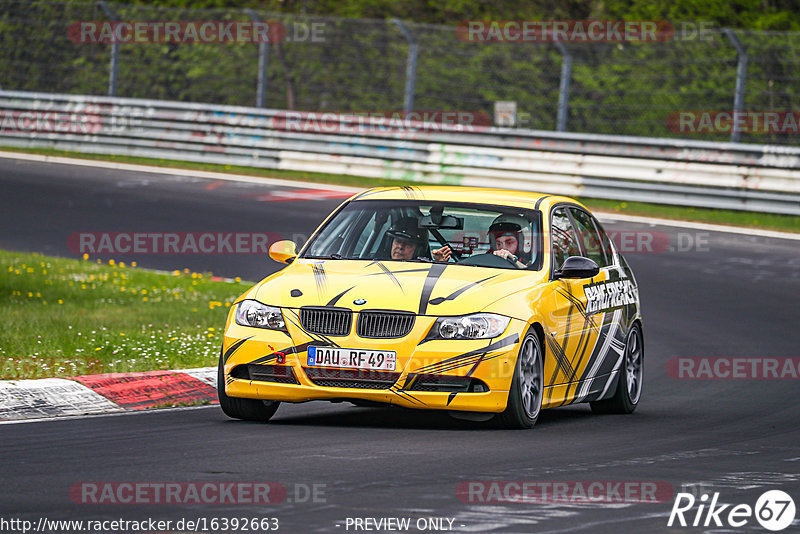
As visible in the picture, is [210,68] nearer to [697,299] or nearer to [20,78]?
[20,78]

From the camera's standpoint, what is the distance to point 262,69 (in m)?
28.1

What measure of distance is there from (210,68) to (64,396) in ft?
65.5

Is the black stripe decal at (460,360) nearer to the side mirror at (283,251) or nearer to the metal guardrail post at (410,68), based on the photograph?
the side mirror at (283,251)

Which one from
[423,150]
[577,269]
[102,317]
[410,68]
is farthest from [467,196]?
[410,68]

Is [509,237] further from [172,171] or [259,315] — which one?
[172,171]

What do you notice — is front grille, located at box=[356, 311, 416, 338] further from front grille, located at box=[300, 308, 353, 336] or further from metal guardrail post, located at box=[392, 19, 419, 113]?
metal guardrail post, located at box=[392, 19, 419, 113]

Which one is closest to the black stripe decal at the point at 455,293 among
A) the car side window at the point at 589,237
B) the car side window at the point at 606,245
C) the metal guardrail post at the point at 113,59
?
the car side window at the point at 589,237

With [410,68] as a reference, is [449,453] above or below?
below

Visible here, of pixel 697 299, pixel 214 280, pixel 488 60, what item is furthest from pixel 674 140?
pixel 214 280

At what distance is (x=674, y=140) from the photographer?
24.1 metres

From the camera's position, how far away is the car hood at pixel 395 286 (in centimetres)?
897

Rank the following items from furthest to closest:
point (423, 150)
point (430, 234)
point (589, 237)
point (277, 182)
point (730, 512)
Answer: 1. point (277, 182)
2. point (423, 150)
3. point (589, 237)
4. point (430, 234)
5. point (730, 512)

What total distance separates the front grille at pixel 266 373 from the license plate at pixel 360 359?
261 millimetres

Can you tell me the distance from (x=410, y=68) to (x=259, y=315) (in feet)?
59.5
